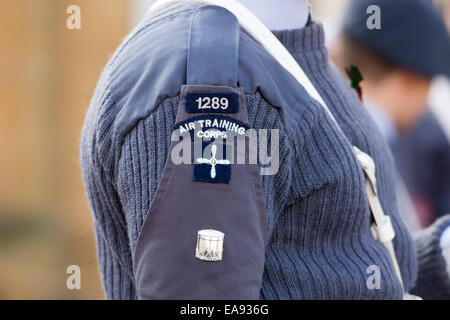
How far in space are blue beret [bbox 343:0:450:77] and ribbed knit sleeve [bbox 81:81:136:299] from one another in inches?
69.3

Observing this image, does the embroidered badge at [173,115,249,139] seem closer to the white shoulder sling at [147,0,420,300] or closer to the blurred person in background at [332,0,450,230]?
the white shoulder sling at [147,0,420,300]

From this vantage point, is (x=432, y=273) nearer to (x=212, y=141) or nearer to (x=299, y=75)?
(x=299, y=75)

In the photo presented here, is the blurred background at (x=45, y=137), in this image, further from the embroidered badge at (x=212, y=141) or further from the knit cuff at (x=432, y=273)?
the embroidered badge at (x=212, y=141)

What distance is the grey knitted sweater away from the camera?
1162 mm

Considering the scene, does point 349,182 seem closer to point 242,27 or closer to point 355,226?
point 355,226

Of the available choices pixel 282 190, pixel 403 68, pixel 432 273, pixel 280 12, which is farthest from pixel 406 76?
pixel 282 190

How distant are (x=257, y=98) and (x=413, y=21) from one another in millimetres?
2012

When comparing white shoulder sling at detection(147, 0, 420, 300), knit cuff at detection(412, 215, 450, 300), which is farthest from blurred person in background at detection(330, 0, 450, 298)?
white shoulder sling at detection(147, 0, 420, 300)

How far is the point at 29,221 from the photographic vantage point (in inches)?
185

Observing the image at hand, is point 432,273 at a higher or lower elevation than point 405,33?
lower

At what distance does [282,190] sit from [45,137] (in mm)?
3641

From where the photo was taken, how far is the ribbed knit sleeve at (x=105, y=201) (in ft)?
4.05

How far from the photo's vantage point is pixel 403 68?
320cm

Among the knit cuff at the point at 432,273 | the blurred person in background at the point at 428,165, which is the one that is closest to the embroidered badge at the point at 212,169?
the knit cuff at the point at 432,273
